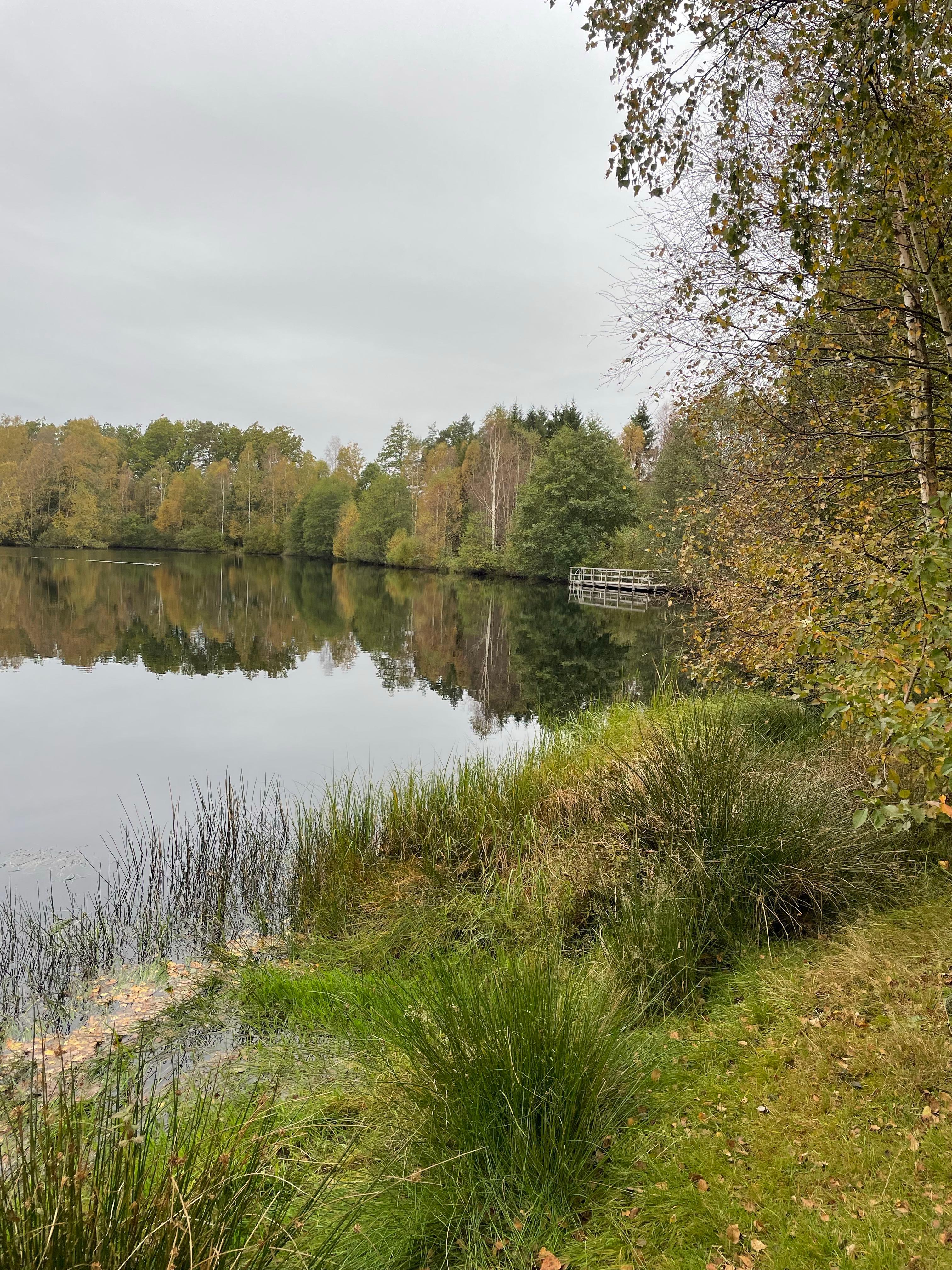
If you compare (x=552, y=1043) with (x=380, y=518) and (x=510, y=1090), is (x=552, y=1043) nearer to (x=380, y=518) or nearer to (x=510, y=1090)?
(x=510, y=1090)

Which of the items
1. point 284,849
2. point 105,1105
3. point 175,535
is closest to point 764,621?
point 284,849

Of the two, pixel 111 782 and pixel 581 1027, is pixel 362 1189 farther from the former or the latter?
pixel 111 782

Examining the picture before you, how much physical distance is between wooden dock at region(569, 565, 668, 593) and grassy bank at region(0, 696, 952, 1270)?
31.0m

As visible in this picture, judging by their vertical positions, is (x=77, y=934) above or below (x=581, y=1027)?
below

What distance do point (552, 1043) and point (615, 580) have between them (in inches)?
1606

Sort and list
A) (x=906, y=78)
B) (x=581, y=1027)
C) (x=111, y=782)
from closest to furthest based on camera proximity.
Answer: (x=581, y=1027) → (x=906, y=78) → (x=111, y=782)

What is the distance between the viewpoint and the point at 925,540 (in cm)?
315

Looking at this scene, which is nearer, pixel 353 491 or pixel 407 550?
pixel 407 550

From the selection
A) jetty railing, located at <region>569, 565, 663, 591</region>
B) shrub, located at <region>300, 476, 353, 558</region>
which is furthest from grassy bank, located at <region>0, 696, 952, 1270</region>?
shrub, located at <region>300, 476, 353, 558</region>

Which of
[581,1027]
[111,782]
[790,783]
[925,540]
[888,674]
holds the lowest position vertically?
[111,782]

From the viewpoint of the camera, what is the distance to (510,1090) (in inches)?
111

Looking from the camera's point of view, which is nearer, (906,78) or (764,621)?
(906,78)

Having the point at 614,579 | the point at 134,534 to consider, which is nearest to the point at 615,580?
the point at 614,579

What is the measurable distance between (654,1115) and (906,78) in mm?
4927
